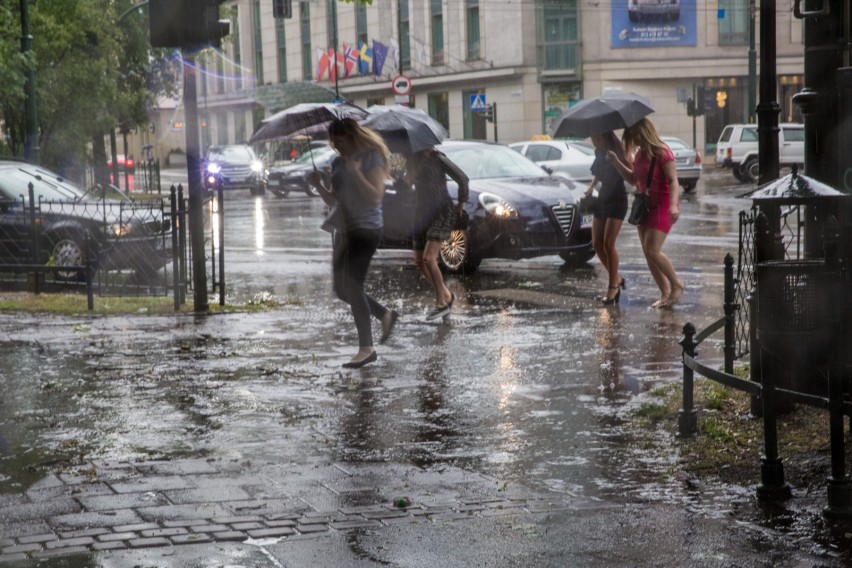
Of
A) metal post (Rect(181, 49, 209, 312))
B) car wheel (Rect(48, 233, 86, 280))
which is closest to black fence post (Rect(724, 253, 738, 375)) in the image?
metal post (Rect(181, 49, 209, 312))

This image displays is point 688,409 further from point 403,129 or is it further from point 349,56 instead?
point 349,56

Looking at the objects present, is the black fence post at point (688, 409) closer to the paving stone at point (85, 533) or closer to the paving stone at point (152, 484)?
the paving stone at point (152, 484)

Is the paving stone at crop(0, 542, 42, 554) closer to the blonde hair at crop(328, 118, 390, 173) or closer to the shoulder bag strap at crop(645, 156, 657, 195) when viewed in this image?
the blonde hair at crop(328, 118, 390, 173)

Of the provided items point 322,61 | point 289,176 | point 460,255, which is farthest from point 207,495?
point 322,61

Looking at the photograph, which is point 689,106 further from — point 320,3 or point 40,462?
point 40,462

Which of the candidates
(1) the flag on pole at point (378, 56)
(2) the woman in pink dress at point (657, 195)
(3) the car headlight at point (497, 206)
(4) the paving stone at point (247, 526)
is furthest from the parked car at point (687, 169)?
(4) the paving stone at point (247, 526)

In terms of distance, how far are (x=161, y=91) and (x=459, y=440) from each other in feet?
133

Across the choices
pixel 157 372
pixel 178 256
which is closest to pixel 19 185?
pixel 178 256

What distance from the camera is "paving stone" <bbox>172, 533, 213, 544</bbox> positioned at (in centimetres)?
520

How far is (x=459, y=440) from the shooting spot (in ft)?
23.3

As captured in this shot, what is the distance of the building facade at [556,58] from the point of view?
2074 inches

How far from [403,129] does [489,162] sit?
5.57 m

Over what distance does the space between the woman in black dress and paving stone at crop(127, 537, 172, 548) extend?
26.1 ft

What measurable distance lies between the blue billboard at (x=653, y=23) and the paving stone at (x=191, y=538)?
4971cm
